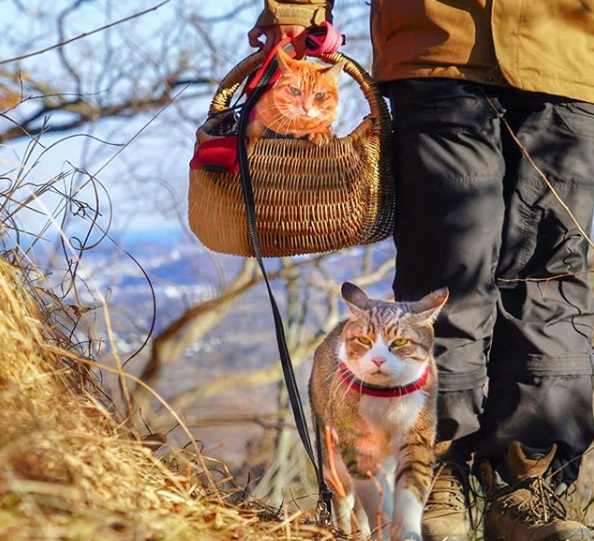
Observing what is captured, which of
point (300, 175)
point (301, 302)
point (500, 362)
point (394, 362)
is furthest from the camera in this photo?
point (301, 302)

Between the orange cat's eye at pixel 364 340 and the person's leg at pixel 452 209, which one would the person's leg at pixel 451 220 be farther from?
the orange cat's eye at pixel 364 340

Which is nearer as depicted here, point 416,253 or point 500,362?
point 416,253

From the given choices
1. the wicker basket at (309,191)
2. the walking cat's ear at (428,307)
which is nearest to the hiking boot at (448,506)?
the walking cat's ear at (428,307)

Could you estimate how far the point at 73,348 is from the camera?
1602 millimetres

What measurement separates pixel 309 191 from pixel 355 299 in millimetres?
254

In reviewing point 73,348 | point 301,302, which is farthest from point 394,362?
point 301,302

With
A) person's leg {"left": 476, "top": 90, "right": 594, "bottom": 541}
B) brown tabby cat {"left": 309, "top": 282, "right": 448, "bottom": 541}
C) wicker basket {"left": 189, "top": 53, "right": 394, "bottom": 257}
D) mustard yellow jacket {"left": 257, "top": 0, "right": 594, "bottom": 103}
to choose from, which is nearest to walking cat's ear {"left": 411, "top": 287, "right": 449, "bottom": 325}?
brown tabby cat {"left": 309, "top": 282, "right": 448, "bottom": 541}

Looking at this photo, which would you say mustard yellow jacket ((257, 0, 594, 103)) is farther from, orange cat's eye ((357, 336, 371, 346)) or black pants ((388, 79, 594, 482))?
orange cat's eye ((357, 336, 371, 346))

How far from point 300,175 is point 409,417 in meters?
0.51

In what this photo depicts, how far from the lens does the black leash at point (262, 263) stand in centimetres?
166

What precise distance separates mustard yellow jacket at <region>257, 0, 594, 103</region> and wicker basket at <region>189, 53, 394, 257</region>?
0.39 feet

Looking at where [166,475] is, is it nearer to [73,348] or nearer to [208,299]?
[73,348]

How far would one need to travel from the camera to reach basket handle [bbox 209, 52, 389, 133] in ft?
6.02

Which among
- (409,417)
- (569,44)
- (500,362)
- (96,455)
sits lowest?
(500,362)
